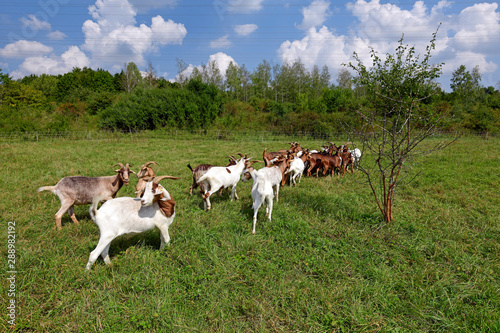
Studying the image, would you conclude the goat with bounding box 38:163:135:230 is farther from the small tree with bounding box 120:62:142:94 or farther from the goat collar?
the small tree with bounding box 120:62:142:94

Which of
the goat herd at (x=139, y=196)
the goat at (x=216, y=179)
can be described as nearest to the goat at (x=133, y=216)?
the goat herd at (x=139, y=196)

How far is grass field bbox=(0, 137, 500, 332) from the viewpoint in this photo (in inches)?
119

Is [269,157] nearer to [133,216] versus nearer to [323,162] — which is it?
[323,162]

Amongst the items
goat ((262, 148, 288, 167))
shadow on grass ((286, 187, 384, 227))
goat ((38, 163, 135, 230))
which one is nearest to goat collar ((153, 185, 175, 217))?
goat ((38, 163, 135, 230))

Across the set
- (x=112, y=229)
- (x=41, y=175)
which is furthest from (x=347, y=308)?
(x=41, y=175)

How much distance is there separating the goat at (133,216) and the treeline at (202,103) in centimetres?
2412

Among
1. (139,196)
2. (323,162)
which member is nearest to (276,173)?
(139,196)

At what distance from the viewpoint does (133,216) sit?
12.9 feet

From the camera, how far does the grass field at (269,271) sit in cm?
301

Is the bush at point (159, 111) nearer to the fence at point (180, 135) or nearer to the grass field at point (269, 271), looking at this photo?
the fence at point (180, 135)

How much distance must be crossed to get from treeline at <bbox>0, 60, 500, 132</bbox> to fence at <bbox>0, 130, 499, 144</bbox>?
232 centimetres

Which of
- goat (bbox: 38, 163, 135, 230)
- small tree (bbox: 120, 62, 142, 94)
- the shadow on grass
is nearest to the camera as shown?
goat (bbox: 38, 163, 135, 230)

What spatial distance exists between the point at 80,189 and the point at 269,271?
4.41 metres

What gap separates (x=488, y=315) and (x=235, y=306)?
3.16 metres
